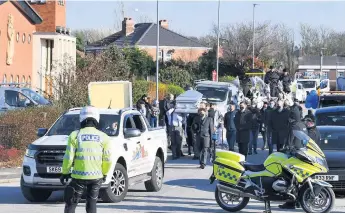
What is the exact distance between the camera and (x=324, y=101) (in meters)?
27.5

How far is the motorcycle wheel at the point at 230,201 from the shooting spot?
14602mm

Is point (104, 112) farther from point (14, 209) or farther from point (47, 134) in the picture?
point (14, 209)

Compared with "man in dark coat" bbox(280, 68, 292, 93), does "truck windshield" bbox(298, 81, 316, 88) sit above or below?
below

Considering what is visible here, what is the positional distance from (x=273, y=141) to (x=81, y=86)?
8.17 m

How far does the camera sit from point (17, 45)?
45.1m

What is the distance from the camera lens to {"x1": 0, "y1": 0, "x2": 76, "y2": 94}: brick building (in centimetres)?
4334

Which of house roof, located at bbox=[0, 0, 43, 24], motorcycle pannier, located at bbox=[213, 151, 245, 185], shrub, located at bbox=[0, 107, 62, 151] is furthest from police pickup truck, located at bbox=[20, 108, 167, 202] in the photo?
house roof, located at bbox=[0, 0, 43, 24]

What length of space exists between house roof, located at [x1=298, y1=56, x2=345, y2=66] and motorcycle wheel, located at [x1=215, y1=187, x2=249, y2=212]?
3378 inches

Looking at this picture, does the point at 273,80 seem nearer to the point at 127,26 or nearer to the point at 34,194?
the point at 34,194

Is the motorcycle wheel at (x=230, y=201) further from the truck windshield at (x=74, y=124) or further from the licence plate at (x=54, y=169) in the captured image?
the licence plate at (x=54, y=169)

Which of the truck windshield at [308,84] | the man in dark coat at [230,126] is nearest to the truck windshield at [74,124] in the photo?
the man in dark coat at [230,126]

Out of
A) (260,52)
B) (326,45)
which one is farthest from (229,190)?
(326,45)

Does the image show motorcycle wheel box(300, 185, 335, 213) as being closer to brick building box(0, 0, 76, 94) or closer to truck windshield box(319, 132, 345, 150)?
truck windshield box(319, 132, 345, 150)

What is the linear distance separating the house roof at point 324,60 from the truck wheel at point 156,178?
82.9 m
